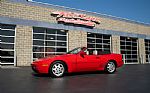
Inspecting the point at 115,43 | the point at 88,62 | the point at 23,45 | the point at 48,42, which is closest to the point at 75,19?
the point at 48,42

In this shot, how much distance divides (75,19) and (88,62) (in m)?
11.0

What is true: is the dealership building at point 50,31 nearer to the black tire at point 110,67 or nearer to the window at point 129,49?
the window at point 129,49

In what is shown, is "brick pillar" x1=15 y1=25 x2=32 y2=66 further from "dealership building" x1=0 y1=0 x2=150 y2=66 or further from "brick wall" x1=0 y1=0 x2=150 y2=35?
"brick wall" x1=0 y1=0 x2=150 y2=35

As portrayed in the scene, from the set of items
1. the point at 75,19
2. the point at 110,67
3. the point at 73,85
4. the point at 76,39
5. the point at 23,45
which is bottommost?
the point at 73,85

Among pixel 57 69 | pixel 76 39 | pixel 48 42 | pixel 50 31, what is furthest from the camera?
pixel 76 39

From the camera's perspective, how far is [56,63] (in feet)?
33.4

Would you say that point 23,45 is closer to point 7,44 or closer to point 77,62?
point 7,44

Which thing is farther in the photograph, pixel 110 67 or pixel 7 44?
pixel 7 44

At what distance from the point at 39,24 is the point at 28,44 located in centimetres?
201

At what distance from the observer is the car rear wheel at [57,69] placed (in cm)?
1012

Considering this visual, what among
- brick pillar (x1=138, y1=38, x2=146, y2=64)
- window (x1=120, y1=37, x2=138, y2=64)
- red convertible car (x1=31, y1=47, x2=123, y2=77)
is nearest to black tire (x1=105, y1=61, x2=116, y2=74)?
red convertible car (x1=31, y1=47, x2=123, y2=77)

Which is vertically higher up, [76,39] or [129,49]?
[76,39]

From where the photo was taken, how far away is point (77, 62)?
1070 centimetres

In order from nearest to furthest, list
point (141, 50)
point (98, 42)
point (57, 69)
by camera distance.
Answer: point (57, 69) → point (98, 42) → point (141, 50)
